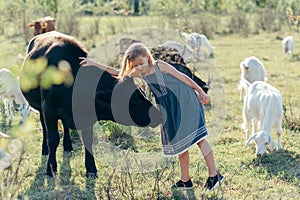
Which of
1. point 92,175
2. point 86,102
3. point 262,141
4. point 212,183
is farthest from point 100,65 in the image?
point 262,141

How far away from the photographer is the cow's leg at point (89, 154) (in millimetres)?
6758

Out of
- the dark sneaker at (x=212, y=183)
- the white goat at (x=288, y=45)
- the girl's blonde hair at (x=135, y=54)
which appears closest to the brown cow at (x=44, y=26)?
the girl's blonde hair at (x=135, y=54)

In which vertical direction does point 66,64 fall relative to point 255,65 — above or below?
above

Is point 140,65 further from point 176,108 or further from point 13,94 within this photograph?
point 13,94

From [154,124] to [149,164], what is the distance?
1.15m

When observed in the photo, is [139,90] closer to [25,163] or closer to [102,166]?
[102,166]

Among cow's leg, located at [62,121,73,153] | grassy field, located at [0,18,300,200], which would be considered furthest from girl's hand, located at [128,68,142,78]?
cow's leg, located at [62,121,73,153]

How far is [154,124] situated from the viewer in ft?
20.8

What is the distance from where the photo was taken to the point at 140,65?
6000mm

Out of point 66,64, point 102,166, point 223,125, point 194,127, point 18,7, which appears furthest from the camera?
point 18,7

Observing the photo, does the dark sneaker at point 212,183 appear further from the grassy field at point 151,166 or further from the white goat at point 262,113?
the white goat at point 262,113

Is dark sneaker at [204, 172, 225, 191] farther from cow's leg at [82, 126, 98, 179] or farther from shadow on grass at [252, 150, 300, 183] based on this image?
cow's leg at [82, 126, 98, 179]

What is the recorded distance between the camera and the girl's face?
19.7 ft

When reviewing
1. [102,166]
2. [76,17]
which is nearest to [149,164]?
[102,166]
